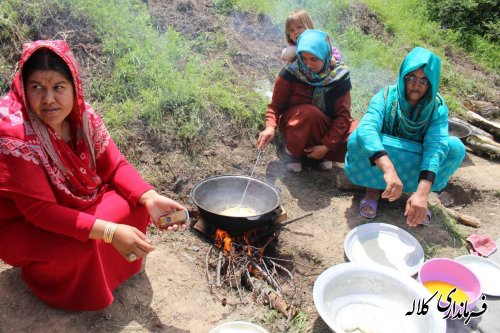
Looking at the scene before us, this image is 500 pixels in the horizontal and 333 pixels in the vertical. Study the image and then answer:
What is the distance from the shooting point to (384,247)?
3070 mm

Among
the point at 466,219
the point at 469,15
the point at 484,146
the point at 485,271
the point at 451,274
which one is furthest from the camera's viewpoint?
the point at 469,15

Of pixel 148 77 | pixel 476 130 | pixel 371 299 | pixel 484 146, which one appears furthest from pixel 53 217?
pixel 476 130

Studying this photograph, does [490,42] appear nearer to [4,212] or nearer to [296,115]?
[296,115]

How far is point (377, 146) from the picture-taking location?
3.12 meters

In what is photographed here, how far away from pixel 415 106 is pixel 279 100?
1354 mm

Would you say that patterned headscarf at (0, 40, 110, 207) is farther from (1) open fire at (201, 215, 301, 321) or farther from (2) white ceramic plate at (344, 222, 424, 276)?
(2) white ceramic plate at (344, 222, 424, 276)

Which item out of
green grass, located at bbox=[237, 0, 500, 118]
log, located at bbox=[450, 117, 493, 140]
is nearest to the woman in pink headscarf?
green grass, located at bbox=[237, 0, 500, 118]

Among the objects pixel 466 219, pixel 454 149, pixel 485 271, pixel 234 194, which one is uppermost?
pixel 454 149

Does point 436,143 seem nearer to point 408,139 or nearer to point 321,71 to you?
point 408,139

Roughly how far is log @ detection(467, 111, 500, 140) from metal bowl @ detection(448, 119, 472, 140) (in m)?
0.75

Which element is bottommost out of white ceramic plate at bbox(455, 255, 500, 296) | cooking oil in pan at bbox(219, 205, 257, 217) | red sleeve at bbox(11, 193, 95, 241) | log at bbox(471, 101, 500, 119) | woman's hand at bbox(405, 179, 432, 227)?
log at bbox(471, 101, 500, 119)

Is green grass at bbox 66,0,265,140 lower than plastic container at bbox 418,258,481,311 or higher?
higher

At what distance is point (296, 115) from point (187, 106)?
1102 mm

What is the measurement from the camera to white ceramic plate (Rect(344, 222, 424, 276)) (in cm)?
295
